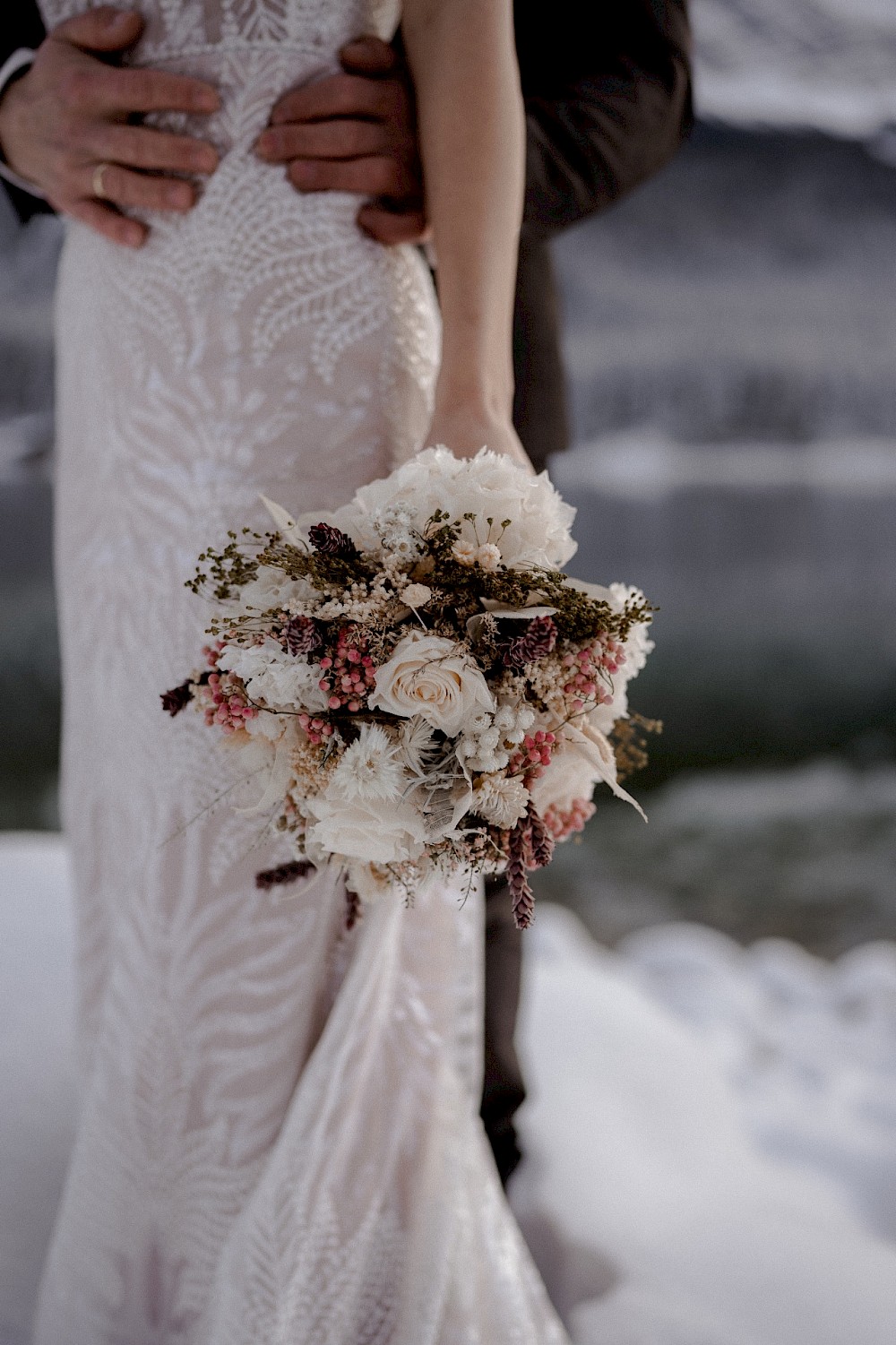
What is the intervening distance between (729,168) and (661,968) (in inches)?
456

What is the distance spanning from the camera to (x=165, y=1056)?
105 centimetres

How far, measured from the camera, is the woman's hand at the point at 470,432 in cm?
88

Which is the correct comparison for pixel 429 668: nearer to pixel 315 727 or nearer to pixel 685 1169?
pixel 315 727

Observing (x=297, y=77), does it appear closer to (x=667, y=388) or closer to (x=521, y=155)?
(x=521, y=155)

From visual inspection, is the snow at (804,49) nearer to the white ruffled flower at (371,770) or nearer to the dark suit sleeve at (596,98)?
the dark suit sleeve at (596,98)

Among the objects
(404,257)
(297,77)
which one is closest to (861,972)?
(404,257)

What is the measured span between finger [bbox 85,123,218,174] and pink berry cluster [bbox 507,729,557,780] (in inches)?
25.9

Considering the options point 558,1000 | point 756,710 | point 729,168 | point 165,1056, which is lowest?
point 165,1056

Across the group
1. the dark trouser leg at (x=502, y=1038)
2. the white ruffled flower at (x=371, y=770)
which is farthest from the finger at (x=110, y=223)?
the dark trouser leg at (x=502, y=1038)

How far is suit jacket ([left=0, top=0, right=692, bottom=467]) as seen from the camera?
51.8 inches

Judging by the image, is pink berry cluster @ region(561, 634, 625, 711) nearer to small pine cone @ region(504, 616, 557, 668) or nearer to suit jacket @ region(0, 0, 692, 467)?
small pine cone @ region(504, 616, 557, 668)

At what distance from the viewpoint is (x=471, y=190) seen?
0.91 m

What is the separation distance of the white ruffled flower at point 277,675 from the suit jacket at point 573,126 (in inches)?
34.0

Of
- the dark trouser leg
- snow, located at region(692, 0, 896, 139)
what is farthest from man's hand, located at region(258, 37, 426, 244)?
snow, located at region(692, 0, 896, 139)
